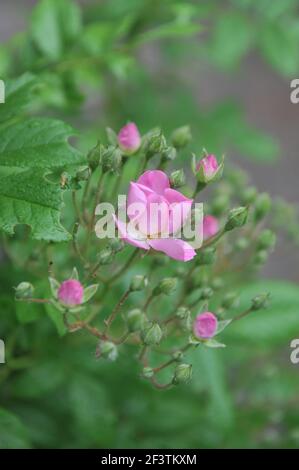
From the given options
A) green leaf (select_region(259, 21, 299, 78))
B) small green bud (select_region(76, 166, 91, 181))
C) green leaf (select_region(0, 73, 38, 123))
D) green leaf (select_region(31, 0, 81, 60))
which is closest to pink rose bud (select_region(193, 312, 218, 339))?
small green bud (select_region(76, 166, 91, 181))

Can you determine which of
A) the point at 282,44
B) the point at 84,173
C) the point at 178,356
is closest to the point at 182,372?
the point at 178,356

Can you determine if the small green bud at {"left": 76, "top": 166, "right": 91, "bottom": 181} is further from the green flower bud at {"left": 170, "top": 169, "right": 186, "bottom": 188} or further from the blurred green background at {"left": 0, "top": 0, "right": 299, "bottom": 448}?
the blurred green background at {"left": 0, "top": 0, "right": 299, "bottom": 448}

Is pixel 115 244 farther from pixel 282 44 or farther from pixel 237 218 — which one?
pixel 282 44

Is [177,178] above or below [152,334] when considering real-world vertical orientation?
above

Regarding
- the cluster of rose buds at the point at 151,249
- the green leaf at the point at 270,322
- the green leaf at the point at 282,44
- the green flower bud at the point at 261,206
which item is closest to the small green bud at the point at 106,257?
the cluster of rose buds at the point at 151,249

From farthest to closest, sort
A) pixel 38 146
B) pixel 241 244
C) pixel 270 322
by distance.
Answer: pixel 270 322
pixel 241 244
pixel 38 146

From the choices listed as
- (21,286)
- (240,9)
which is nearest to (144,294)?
(21,286)
